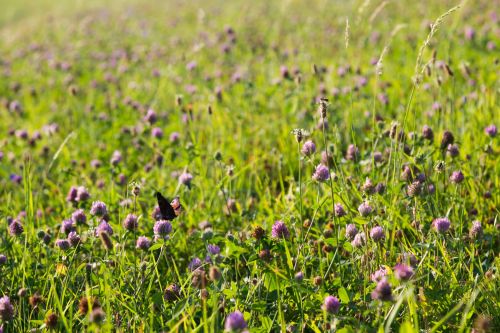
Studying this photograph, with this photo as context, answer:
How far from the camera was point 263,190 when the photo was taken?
3.52 meters

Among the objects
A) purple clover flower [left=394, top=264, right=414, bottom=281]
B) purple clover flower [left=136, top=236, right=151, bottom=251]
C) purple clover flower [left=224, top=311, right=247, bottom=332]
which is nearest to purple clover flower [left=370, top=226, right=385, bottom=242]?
purple clover flower [left=394, top=264, right=414, bottom=281]

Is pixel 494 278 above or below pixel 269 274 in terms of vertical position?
below

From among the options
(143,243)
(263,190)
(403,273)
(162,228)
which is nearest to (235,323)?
(403,273)

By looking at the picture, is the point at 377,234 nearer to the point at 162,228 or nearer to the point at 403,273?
the point at 403,273

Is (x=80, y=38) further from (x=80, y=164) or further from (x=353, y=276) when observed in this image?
(x=353, y=276)

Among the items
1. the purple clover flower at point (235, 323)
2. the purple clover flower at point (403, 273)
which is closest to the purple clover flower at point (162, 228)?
the purple clover flower at point (235, 323)

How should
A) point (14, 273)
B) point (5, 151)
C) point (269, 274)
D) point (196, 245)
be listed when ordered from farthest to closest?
point (5, 151), point (196, 245), point (14, 273), point (269, 274)

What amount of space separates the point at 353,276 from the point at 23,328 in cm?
129

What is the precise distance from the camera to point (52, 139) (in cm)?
479

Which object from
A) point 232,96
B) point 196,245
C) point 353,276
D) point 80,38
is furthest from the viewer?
point 80,38

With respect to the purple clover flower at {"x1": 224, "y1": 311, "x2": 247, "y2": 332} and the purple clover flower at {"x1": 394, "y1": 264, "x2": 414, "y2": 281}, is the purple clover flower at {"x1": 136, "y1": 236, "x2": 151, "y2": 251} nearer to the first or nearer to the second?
the purple clover flower at {"x1": 224, "y1": 311, "x2": 247, "y2": 332}

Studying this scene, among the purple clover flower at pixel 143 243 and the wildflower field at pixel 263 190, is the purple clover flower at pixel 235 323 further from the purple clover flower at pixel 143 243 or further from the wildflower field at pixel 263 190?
the purple clover flower at pixel 143 243

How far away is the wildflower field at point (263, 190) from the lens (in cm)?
208

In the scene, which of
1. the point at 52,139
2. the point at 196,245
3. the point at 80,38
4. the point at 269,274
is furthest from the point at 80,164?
the point at 80,38
